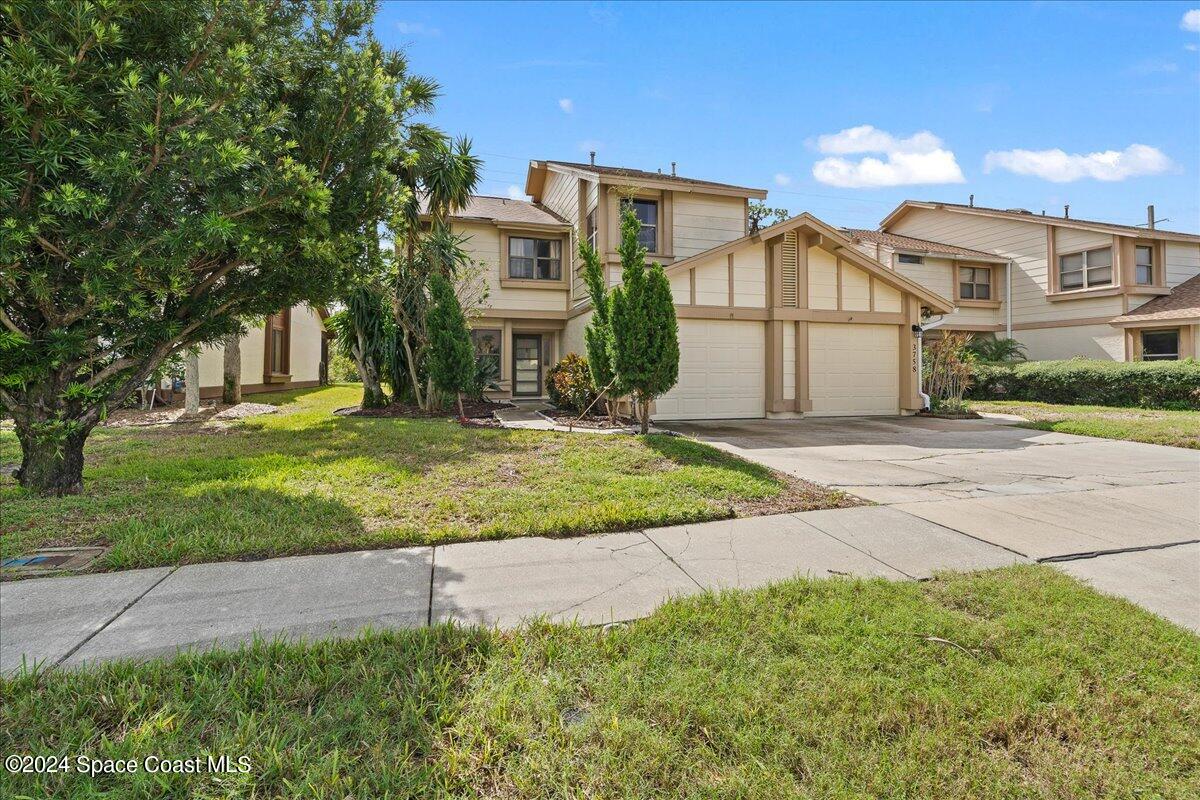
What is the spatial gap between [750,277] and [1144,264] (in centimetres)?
1573

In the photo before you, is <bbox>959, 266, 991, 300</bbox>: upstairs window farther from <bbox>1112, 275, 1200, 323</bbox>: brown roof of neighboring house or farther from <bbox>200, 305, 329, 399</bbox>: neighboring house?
<bbox>200, 305, 329, 399</bbox>: neighboring house

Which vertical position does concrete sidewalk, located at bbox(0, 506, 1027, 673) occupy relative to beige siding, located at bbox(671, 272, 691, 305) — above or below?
below

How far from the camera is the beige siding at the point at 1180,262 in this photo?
59.8 feet

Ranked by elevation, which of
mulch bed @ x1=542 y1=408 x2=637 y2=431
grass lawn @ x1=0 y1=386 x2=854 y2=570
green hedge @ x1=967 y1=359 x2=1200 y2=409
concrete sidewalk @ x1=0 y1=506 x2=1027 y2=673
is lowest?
concrete sidewalk @ x1=0 y1=506 x2=1027 y2=673

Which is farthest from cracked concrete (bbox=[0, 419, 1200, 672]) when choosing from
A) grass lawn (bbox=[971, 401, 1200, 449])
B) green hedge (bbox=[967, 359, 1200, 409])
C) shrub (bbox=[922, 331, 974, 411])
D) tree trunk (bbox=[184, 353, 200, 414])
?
green hedge (bbox=[967, 359, 1200, 409])

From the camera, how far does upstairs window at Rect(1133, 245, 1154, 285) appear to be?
59.5 feet

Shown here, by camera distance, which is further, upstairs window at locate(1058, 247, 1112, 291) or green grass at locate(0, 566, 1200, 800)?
upstairs window at locate(1058, 247, 1112, 291)

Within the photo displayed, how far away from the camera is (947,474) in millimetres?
6883

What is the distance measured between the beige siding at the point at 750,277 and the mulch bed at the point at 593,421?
415 centimetres

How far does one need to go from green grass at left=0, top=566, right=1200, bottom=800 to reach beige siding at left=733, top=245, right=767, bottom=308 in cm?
1042

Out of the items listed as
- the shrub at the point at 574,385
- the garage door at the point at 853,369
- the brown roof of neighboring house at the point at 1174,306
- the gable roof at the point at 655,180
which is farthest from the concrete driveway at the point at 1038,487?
the brown roof of neighboring house at the point at 1174,306

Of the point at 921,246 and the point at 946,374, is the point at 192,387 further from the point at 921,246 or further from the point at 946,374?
the point at 921,246

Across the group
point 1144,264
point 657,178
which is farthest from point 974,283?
point 657,178

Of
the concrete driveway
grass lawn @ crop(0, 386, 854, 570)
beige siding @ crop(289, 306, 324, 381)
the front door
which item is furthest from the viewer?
beige siding @ crop(289, 306, 324, 381)
